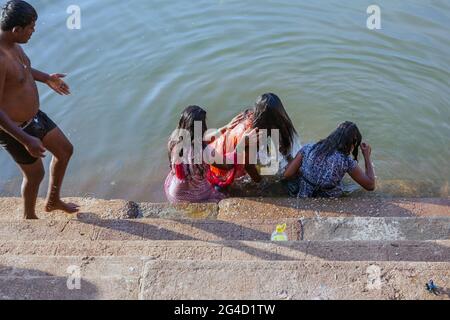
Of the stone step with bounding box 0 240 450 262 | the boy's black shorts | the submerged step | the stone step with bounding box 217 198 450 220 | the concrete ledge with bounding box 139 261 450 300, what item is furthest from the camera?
the stone step with bounding box 217 198 450 220

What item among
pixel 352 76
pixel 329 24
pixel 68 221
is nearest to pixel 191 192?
pixel 68 221

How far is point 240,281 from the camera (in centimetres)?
298

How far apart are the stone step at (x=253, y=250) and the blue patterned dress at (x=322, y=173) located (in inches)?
46.3

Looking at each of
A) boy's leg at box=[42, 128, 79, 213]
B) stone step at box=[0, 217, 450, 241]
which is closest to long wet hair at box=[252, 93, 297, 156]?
stone step at box=[0, 217, 450, 241]

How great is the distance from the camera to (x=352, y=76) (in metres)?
7.46

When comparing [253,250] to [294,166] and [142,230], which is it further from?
[294,166]

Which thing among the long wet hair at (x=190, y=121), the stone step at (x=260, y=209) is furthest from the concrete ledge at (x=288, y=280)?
the long wet hair at (x=190, y=121)

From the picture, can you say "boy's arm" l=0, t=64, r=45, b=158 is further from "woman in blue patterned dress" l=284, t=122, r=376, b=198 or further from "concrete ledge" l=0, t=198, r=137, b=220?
"woman in blue patterned dress" l=284, t=122, r=376, b=198

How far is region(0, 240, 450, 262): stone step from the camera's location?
137 inches

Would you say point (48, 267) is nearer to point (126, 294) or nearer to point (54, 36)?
point (126, 294)

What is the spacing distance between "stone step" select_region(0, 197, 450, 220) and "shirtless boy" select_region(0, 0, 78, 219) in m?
0.39

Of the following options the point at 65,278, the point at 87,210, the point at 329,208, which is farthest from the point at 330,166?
the point at 65,278

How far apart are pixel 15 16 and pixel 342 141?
2.78m

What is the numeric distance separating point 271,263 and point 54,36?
22.2ft
